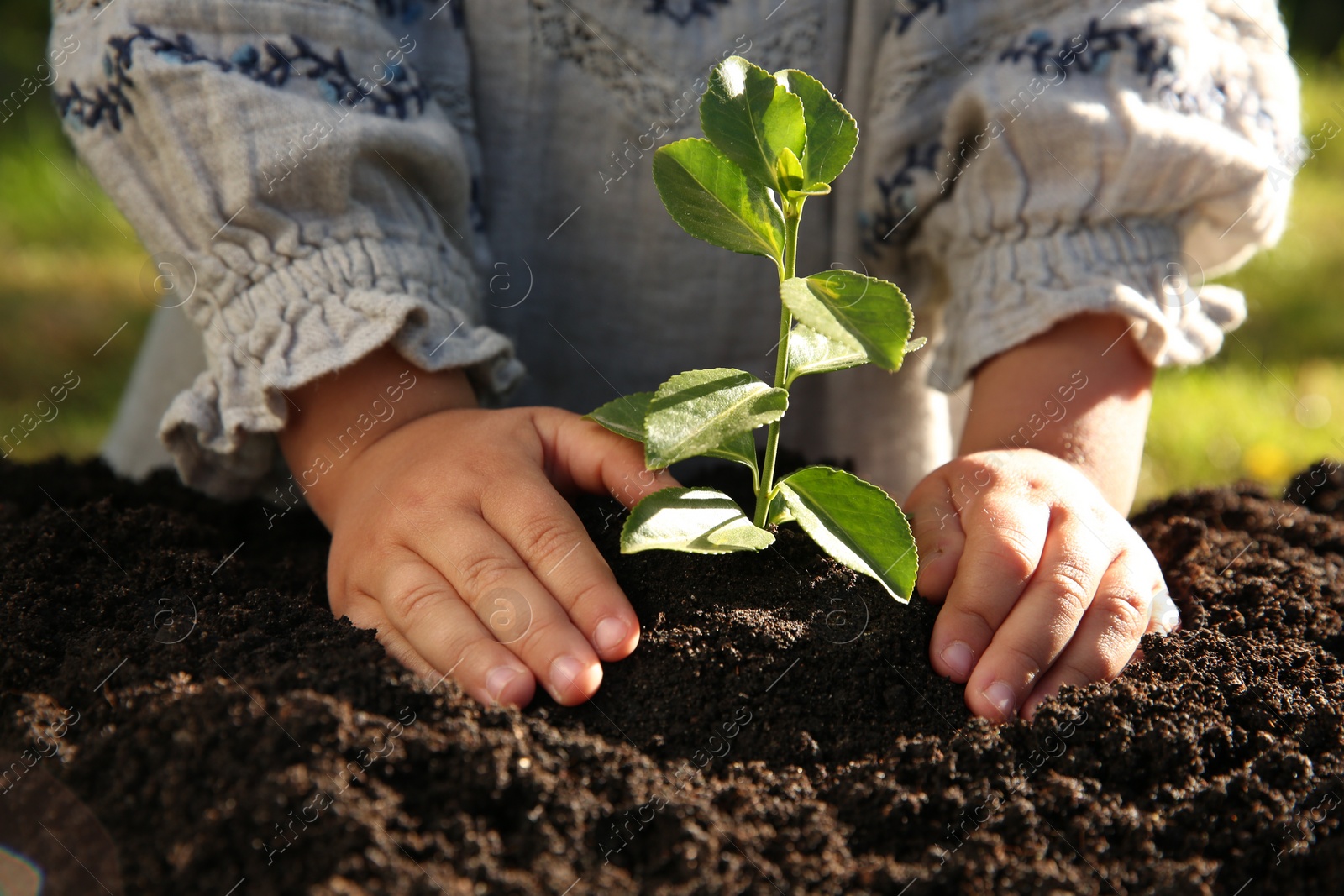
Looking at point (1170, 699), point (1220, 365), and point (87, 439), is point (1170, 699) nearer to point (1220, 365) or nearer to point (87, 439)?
point (1220, 365)

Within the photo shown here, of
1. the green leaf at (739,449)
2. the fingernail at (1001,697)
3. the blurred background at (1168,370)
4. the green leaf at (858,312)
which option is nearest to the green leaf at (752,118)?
the green leaf at (858,312)

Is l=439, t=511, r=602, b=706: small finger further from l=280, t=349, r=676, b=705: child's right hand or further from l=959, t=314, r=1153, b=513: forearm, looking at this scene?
l=959, t=314, r=1153, b=513: forearm

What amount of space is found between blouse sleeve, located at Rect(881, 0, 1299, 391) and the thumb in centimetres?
56

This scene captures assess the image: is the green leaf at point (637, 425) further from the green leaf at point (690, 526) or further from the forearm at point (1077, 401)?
the forearm at point (1077, 401)

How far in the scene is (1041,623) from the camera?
901 millimetres

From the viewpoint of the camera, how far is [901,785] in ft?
2.55

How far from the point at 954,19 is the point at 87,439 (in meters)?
2.42

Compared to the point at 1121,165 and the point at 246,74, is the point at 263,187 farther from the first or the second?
the point at 1121,165

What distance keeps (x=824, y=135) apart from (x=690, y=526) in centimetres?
36

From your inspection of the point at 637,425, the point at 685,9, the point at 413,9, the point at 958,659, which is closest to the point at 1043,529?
the point at 958,659

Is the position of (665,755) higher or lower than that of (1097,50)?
lower

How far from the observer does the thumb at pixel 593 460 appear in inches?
38.6

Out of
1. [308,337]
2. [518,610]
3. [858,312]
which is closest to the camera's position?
[858,312]

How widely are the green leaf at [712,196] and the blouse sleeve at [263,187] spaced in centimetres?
40
